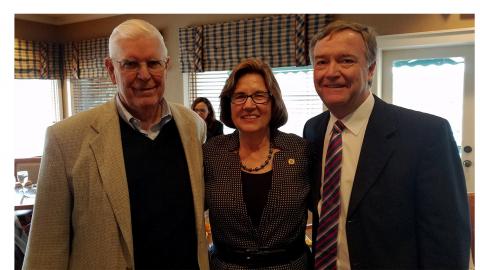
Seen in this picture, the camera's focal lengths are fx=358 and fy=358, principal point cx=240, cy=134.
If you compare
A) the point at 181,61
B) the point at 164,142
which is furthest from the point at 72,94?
the point at 164,142

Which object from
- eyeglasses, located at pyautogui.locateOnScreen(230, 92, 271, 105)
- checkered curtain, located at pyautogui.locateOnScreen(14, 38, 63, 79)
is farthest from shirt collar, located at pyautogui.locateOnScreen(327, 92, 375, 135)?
checkered curtain, located at pyautogui.locateOnScreen(14, 38, 63, 79)

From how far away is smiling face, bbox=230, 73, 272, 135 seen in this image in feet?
4.27

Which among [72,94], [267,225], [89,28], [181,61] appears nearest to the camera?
[267,225]

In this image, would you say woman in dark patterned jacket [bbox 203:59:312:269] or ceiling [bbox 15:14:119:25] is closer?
woman in dark patterned jacket [bbox 203:59:312:269]

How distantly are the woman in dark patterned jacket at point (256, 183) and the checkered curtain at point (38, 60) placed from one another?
4.50m

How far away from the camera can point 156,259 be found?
3.83ft

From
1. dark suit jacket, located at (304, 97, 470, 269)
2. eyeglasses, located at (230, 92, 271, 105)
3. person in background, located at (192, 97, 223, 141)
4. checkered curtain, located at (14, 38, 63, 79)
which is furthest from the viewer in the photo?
checkered curtain, located at (14, 38, 63, 79)

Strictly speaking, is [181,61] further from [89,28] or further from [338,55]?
[338,55]

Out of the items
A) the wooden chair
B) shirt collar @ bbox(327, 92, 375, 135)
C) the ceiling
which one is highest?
the ceiling

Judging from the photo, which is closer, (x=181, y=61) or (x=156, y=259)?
(x=156, y=259)

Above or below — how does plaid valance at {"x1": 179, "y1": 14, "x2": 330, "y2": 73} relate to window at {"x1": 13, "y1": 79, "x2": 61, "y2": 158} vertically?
above

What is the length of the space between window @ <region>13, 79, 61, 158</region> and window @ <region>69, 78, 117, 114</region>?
258 mm

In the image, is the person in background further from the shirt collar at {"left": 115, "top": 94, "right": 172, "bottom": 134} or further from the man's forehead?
the man's forehead
